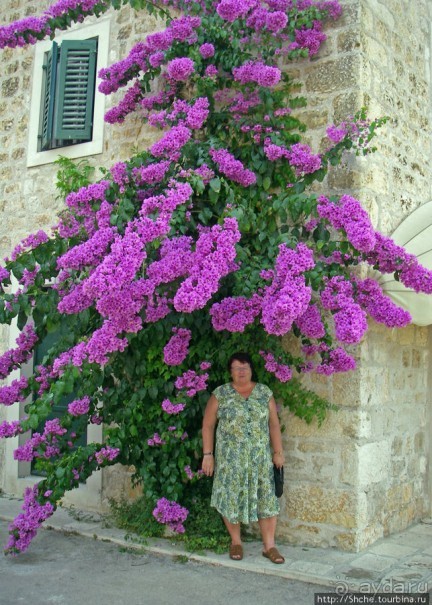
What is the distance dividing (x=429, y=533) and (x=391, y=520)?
1.16ft

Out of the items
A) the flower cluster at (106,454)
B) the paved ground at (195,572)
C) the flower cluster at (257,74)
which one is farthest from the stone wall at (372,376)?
the flower cluster at (106,454)

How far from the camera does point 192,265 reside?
396cm

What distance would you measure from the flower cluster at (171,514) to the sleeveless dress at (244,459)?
266 millimetres

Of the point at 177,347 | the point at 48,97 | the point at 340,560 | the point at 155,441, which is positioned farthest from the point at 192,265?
the point at 48,97

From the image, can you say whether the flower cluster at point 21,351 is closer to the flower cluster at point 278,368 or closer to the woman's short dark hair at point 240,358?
the woman's short dark hair at point 240,358

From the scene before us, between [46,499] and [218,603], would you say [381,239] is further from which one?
[46,499]

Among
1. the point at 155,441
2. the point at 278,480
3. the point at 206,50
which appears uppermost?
the point at 206,50

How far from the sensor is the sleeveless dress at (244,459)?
4441mm

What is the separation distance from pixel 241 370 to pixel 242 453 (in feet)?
1.77

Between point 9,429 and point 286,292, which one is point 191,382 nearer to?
point 286,292

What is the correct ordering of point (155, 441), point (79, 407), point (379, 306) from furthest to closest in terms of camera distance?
point (155, 441)
point (79, 407)
point (379, 306)

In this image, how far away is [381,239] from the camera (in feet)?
14.0

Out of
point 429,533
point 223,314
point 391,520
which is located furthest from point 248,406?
point 429,533

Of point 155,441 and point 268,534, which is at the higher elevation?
point 155,441
